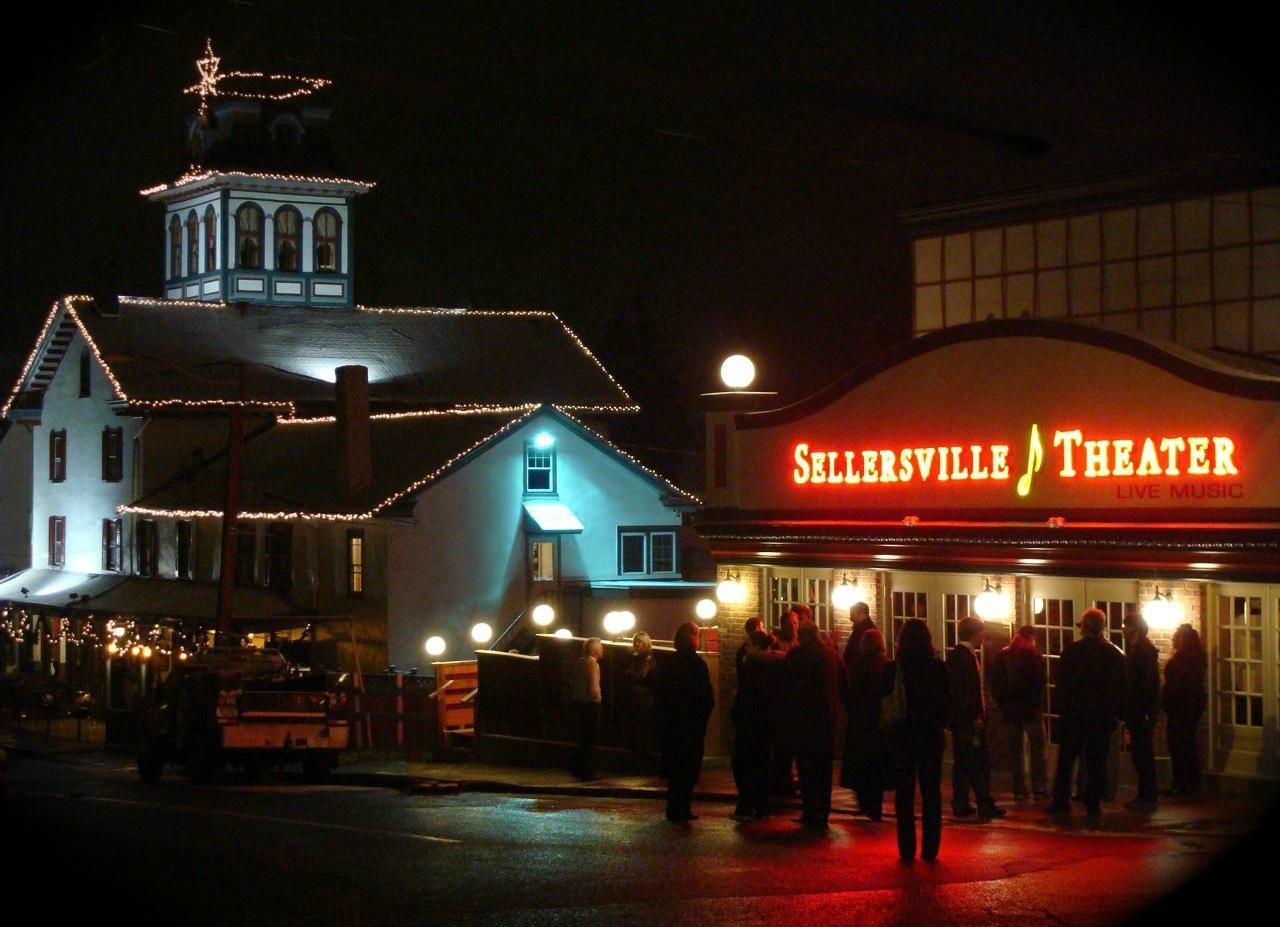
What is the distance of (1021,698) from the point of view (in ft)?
62.0

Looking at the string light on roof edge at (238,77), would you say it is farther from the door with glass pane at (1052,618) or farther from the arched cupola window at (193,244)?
the door with glass pane at (1052,618)

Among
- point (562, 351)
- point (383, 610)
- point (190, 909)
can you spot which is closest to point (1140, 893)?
point (190, 909)

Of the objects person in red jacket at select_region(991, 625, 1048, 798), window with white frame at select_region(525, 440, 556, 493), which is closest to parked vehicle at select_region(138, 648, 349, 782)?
person in red jacket at select_region(991, 625, 1048, 798)

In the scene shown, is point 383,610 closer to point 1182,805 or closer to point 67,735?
point 67,735

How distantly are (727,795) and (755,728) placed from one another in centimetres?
288

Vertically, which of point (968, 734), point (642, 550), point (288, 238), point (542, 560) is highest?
point (288, 238)

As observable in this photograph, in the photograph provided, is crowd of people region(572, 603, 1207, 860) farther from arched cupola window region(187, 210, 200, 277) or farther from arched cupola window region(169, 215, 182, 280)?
arched cupola window region(169, 215, 182, 280)

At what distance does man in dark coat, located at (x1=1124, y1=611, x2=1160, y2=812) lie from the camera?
18031 millimetres

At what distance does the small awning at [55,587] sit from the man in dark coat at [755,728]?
35960 mm

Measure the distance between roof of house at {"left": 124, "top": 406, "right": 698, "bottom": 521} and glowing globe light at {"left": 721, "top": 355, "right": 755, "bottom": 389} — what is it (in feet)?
62.2

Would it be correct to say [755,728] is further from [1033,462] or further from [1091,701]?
[1033,462]

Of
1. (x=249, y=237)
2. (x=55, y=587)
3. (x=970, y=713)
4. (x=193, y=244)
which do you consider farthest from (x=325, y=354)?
(x=970, y=713)

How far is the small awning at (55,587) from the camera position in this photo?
172ft

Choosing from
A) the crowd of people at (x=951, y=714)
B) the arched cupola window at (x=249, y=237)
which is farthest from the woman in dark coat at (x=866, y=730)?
the arched cupola window at (x=249, y=237)
